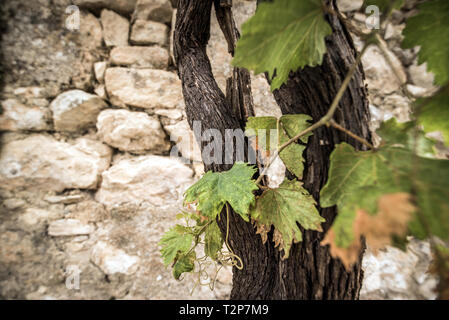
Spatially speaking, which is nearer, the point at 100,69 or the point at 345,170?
the point at 345,170

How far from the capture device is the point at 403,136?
11.9 inches

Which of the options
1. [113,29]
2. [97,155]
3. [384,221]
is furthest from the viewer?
[113,29]

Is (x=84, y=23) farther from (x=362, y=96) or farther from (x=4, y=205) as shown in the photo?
(x=362, y=96)

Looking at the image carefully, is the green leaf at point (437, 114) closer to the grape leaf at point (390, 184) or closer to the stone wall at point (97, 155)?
the grape leaf at point (390, 184)

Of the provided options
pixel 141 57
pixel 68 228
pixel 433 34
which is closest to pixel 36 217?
pixel 68 228

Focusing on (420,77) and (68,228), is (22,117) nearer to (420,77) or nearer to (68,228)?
(68,228)

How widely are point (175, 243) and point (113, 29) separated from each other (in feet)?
5.59

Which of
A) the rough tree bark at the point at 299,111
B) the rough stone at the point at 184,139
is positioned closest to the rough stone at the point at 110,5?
the rough stone at the point at 184,139

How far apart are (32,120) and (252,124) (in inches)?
64.3

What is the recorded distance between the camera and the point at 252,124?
1.48 ft

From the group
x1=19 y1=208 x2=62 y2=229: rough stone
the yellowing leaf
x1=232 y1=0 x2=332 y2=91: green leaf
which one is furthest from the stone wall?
the yellowing leaf

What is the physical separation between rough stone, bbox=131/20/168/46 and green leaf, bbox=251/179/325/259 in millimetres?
1625

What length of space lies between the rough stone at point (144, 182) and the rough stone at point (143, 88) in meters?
0.41
